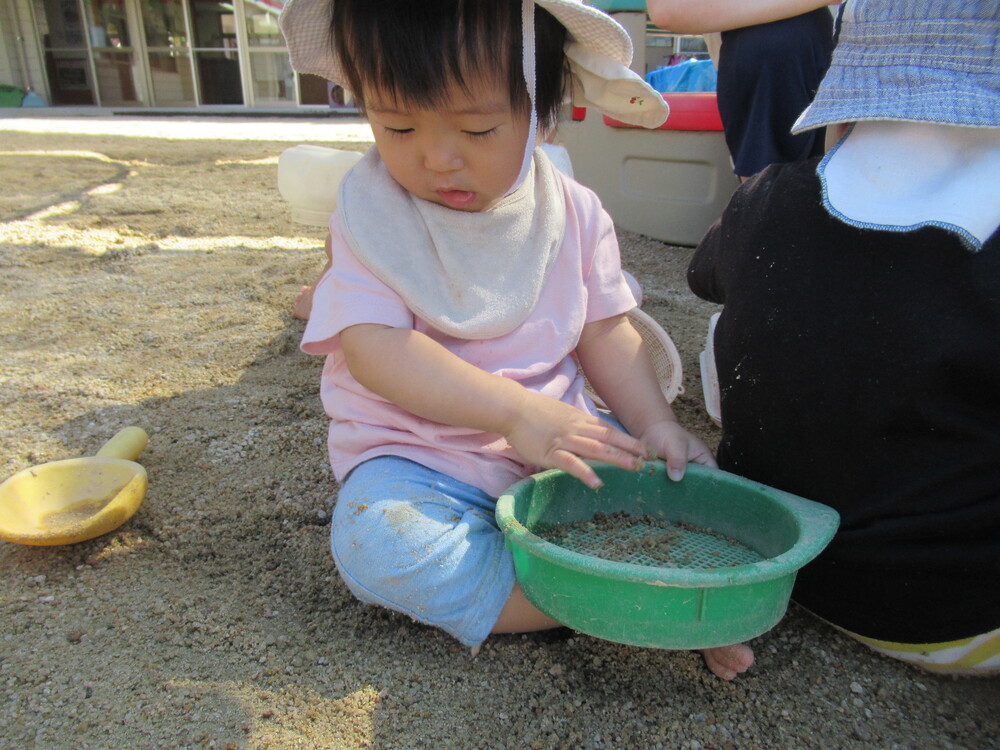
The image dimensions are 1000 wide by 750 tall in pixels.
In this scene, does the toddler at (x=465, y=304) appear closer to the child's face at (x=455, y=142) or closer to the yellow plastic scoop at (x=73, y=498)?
the child's face at (x=455, y=142)

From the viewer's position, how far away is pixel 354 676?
0.96 meters

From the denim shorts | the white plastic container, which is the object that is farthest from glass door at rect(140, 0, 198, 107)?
the denim shorts

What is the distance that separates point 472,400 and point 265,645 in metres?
0.39

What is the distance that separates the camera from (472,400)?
3.49 ft

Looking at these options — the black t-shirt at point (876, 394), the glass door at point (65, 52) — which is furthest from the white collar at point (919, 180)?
the glass door at point (65, 52)

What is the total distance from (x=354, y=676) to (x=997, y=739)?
→ 712 millimetres

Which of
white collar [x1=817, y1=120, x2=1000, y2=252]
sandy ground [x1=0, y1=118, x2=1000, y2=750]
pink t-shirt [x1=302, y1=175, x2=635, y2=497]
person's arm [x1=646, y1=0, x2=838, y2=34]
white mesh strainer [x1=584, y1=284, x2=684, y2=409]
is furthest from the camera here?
person's arm [x1=646, y1=0, x2=838, y2=34]

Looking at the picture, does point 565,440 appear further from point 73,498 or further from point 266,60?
point 266,60

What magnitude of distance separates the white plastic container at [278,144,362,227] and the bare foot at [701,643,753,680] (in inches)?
59.0

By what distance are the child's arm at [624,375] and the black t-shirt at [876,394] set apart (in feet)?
0.72

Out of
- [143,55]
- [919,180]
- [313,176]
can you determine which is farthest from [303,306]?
[143,55]

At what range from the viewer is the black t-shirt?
2.65 ft

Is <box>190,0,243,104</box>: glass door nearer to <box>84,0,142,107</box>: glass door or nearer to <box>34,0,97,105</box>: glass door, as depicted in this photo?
<box>84,0,142,107</box>: glass door

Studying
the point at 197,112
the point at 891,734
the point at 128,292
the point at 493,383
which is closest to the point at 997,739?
the point at 891,734
